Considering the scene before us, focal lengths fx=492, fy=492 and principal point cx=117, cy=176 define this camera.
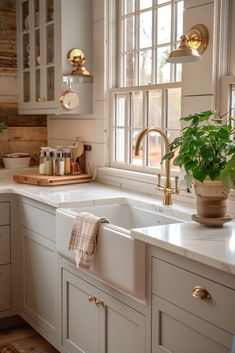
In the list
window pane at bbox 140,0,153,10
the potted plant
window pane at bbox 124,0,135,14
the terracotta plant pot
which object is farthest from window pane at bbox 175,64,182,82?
the terracotta plant pot

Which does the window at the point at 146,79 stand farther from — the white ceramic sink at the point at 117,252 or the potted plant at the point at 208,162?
the potted plant at the point at 208,162

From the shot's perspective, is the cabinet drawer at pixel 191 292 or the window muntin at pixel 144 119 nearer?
the cabinet drawer at pixel 191 292

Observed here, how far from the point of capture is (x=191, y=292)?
171cm

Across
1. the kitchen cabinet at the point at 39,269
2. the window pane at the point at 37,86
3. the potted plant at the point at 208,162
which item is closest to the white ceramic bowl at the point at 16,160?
the window pane at the point at 37,86

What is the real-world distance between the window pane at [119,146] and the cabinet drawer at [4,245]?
0.89 metres

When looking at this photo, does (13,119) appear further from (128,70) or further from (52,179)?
(128,70)

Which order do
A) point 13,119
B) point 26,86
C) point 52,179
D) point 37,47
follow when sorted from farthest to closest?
point 13,119, point 26,86, point 37,47, point 52,179

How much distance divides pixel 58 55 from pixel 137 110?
0.66m

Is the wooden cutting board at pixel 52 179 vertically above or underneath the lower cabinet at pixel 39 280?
above

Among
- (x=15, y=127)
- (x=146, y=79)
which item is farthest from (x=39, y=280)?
(x=15, y=127)

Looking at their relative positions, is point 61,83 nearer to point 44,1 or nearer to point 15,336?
point 44,1

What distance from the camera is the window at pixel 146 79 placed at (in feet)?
9.58

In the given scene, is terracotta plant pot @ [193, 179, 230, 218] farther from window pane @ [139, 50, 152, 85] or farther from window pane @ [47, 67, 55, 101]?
window pane @ [47, 67, 55, 101]

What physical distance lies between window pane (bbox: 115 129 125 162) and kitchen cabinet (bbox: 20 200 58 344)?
75cm
